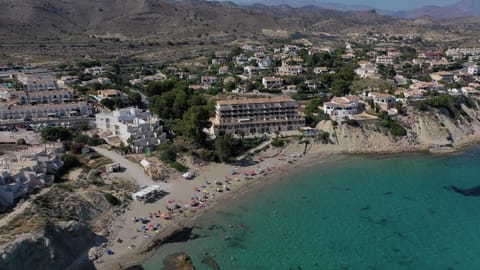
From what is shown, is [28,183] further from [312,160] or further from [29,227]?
[312,160]

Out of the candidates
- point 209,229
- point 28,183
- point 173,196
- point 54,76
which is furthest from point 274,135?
point 54,76

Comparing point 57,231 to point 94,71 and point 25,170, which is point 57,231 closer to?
point 25,170

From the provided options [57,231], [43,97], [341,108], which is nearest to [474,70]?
[341,108]

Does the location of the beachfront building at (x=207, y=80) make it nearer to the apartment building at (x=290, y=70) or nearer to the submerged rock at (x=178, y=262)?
the apartment building at (x=290, y=70)

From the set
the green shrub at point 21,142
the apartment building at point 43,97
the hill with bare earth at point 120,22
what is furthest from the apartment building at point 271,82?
the hill with bare earth at point 120,22

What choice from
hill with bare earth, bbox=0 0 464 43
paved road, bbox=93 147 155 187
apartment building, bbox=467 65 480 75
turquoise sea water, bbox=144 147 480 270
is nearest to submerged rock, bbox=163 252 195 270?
turquoise sea water, bbox=144 147 480 270
